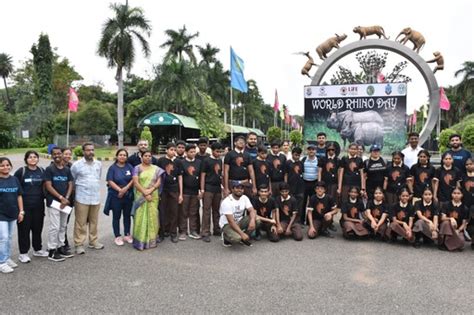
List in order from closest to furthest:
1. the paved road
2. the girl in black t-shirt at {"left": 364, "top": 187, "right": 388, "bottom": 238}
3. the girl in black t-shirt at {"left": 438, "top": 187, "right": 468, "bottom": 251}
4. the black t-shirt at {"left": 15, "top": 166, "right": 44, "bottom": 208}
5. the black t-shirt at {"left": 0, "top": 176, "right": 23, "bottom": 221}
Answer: the paved road
the black t-shirt at {"left": 0, "top": 176, "right": 23, "bottom": 221}
the black t-shirt at {"left": 15, "top": 166, "right": 44, "bottom": 208}
the girl in black t-shirt at {"left": 438, "top": 187, "right": 468, "bottom": 251}
the girl in black t-shirt at {"left": 364, "top": 187, "right": 388, "bottom": 238}

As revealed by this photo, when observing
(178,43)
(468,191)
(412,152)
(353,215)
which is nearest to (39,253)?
(353,215)

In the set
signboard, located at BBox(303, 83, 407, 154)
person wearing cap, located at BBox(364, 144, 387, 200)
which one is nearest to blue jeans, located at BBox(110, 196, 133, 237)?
person wearing cap, located at BBox(364, 144, 387, 200)

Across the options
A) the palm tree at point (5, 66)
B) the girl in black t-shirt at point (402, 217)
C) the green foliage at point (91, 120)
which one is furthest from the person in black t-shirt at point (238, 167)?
the palm tree at point (5, 66)

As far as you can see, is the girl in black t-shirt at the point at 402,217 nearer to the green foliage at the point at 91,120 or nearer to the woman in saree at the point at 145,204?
the woman in saree at the point at 145,204

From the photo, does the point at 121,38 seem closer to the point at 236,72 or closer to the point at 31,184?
the point at 236,72

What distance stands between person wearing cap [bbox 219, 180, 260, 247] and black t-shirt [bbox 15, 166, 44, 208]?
2.44m

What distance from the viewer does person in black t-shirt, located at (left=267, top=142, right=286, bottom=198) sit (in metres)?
6.57

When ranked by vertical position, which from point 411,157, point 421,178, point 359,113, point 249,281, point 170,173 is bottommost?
point 249,281

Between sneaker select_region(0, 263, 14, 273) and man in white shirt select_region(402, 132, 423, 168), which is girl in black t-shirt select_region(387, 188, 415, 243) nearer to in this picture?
man in white shirt select_region(402, 132, 423, 168)

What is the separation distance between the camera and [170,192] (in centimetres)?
596

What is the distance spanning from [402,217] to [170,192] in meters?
3.55

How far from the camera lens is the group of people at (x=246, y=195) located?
5051 mm

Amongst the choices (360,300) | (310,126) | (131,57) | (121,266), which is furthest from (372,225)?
(131,57)

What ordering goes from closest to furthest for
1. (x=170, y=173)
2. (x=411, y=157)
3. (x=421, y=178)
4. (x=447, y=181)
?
(x=447, y=181), (x=170, y=173), (x=421, y=178), (x=411, y=157)
